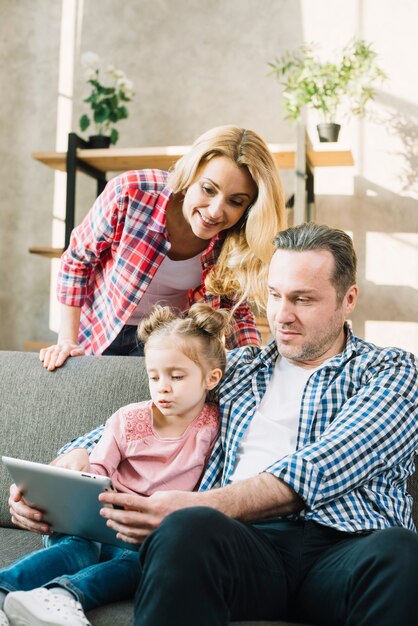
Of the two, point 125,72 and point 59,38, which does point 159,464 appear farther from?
point 59,38

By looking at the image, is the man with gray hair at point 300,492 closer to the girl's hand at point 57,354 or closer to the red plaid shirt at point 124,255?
the girl's hand at point 57,354

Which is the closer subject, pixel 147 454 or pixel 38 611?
pixel 38 611

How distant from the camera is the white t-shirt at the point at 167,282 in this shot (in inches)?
86.4

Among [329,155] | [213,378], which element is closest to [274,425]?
[213,378]

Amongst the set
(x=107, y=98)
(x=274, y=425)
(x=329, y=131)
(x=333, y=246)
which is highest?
(x=107, y=98)

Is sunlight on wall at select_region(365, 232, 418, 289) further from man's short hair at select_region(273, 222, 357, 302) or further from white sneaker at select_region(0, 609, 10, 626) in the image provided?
white sneaker at select_region(0, 609, 10, 626)

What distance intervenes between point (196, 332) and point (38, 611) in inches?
26.1

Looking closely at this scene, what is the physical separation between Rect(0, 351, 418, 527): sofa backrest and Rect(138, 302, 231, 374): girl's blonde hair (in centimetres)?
23

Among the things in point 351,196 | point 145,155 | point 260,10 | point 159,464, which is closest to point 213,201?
point 159,464

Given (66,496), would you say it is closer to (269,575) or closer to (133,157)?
(269,575)

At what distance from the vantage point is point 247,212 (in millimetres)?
2049

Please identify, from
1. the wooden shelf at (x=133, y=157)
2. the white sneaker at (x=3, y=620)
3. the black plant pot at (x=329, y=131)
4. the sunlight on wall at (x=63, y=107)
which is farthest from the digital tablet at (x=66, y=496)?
the sunlight on wall at (x=63, y=107)

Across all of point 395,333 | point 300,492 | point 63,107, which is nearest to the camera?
point 300,492

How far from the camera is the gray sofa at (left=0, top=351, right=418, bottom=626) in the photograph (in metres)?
1.88
